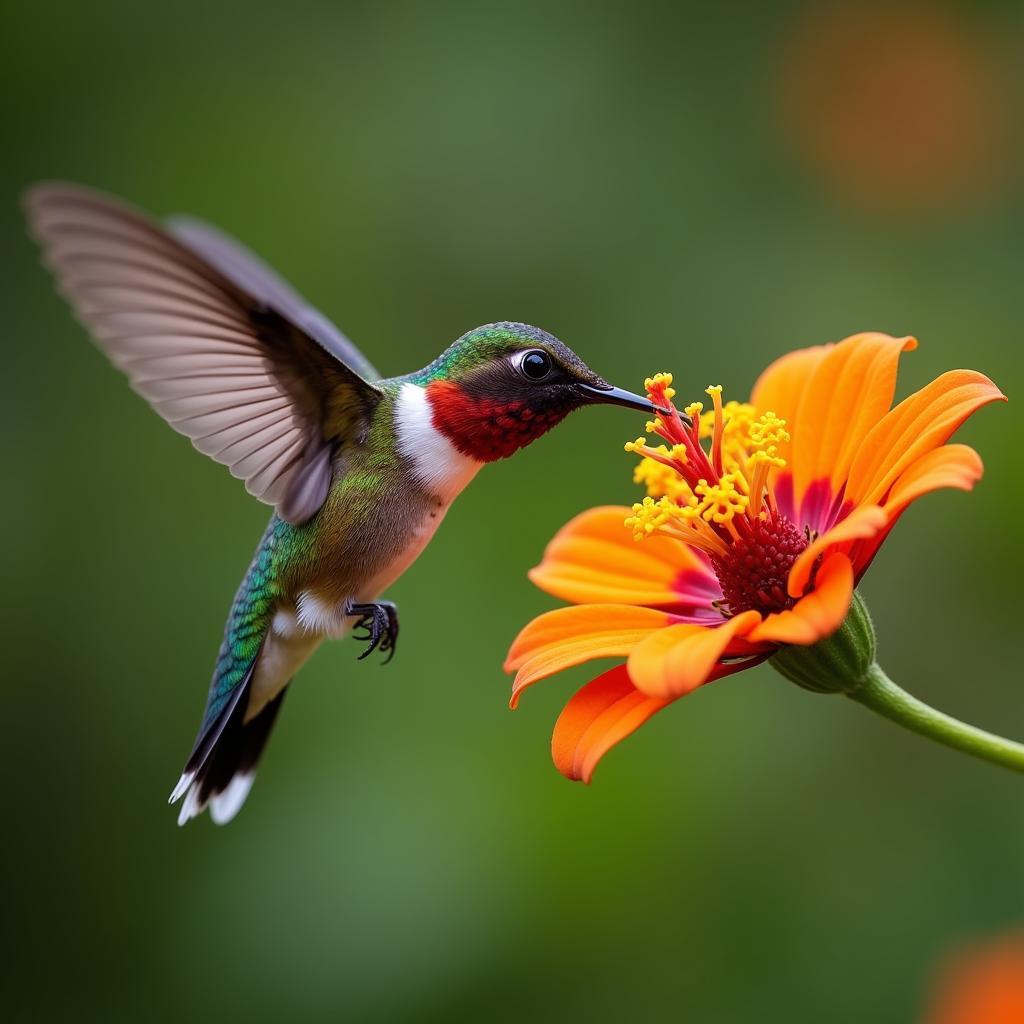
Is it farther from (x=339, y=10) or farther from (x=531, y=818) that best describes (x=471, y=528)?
(x=339, y=10)

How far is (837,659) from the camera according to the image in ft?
4.65

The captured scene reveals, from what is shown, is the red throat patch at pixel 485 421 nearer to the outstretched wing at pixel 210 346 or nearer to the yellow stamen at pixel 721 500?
the outstretched wing at pixel 210 346

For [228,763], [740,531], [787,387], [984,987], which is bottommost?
[984,987]

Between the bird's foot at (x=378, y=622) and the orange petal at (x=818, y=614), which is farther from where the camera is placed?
the bird's foot at (x=378, y=622)

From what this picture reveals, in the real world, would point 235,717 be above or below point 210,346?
below

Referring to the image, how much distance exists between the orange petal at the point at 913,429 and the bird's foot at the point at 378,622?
61cm

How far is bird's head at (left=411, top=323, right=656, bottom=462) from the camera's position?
5.54 ft

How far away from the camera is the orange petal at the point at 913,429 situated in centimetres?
135

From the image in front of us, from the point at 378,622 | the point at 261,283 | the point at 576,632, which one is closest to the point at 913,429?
the point at 576,632

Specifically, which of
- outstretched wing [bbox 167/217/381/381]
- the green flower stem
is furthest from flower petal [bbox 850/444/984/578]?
outstretched wing [bbox 167/217/381/381]

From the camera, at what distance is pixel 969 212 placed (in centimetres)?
344

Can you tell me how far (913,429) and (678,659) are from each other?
41cm

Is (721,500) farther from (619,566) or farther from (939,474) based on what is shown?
(939,474)

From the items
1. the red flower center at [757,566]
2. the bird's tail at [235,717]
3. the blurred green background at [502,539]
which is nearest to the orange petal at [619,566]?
the red flower center at [757,566]
